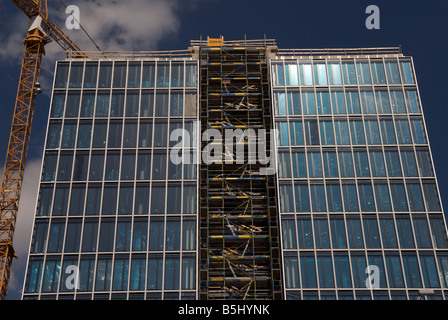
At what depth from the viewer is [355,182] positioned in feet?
226

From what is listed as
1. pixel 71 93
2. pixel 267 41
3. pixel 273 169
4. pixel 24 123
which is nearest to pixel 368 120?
pixel 273 169

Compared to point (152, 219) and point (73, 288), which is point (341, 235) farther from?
point (73, 288)

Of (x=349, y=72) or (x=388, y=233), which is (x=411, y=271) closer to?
(x=388, y=233)

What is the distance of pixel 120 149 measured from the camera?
7175cm

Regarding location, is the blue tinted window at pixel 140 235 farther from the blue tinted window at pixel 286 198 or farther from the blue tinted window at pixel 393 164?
the blue tinted window at pixel 393 164

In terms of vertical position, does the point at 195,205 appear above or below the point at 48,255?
above

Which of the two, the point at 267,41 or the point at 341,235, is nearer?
the point at 341,235

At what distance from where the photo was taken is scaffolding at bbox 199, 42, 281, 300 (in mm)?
66875

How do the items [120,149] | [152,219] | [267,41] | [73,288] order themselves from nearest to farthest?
[73,288]
[152,219]
[120,149]
[267,41]

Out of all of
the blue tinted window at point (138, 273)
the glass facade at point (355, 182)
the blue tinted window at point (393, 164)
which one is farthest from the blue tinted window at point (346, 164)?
the blue tinted window at point (138, 273)

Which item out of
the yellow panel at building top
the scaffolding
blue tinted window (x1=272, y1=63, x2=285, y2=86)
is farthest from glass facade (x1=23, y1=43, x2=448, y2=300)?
the yellow panel at building top

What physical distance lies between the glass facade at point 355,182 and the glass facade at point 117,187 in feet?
39.6
